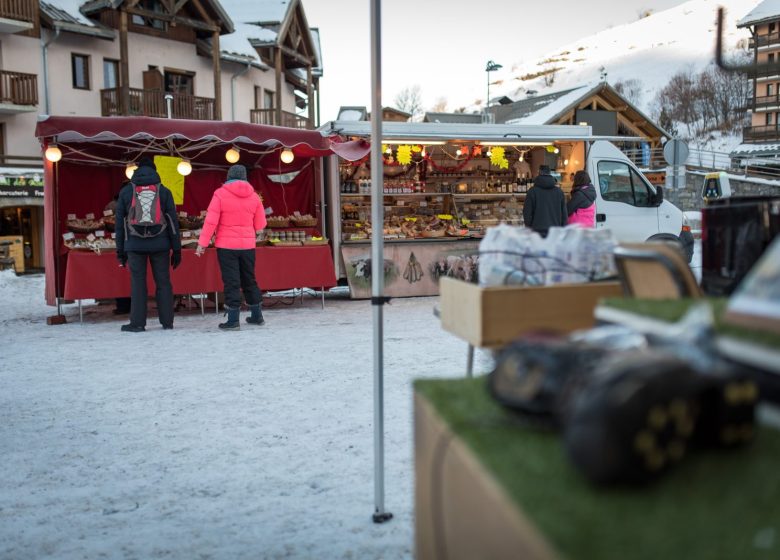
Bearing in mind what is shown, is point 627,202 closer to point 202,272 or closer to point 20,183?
point 202,272

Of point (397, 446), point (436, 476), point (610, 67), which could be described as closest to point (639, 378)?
point (436, 476)

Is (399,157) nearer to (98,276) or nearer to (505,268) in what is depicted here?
(98,276)

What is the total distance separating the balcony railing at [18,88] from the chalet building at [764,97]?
113 ft

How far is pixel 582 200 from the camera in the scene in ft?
32.4

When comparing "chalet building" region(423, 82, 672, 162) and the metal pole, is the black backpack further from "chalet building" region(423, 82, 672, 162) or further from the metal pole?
"chalet building" region(423, 82, 672, 162)

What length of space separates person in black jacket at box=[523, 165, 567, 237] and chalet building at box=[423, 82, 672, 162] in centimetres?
1687

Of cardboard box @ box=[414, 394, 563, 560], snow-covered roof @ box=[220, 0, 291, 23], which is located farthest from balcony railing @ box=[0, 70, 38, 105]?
cardboard box @ box=[414, 394, 563, 560]

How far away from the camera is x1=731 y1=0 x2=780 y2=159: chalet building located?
39.4 meters

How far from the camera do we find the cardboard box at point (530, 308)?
241 centimetres

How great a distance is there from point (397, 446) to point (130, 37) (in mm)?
23599

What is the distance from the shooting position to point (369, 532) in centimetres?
295

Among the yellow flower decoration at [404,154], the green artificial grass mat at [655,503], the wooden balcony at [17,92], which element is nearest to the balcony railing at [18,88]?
the wooden balcony at [17,92]

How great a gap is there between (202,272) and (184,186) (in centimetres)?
203

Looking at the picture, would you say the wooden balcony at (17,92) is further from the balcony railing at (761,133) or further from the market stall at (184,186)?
the balcony railing at (761,133)
